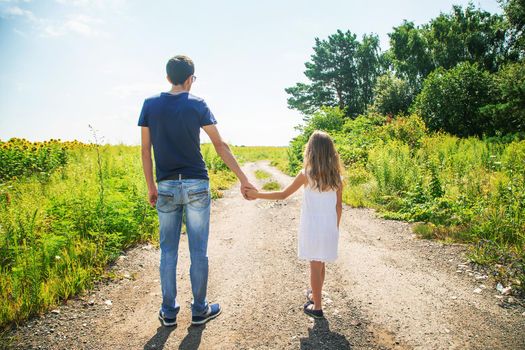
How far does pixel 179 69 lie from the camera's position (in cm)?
322

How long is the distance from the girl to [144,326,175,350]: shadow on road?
5.31 ft

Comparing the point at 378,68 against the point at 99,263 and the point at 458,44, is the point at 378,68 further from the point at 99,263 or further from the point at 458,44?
the point at 99,263

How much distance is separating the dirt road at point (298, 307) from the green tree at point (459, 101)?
2010 centimetres

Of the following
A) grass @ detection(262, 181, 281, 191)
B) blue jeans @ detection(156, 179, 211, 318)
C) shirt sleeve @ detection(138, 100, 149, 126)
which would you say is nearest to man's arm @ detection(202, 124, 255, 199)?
blue jeans @ detection(156, 179, 211, 318)

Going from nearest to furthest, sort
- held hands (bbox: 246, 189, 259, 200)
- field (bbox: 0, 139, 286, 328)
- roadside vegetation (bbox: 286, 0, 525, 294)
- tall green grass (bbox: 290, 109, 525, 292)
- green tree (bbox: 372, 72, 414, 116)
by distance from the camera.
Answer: field (bbox: 0, 139, 286, 328) < held hands (bbox: 246, 189, 259, 200) < tall green grass (bbox: 290, 109, 525, 292) < roadside vegetation (bbox: 286, 0, 525, 294) < green tree (bbox: 372, 72, 414, 116)

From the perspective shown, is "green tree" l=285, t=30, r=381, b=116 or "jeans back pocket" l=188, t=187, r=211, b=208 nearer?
"jeans back pocket" l=188, t=187, r=211, b=208

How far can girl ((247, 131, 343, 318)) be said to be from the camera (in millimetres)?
3457

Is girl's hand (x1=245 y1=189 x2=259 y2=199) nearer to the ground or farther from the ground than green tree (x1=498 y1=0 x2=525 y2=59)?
nearer to the ground

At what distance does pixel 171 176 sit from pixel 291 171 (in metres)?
16.7

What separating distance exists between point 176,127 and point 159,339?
2.14m

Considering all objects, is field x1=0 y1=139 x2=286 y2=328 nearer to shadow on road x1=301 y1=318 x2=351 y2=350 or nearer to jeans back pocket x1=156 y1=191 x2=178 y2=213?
jeans back pocket x1=156 y1=191 x2=178 y2=213

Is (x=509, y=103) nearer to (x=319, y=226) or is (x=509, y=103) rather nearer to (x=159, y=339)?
(x=319, y=226)

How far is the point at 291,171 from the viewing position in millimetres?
19734

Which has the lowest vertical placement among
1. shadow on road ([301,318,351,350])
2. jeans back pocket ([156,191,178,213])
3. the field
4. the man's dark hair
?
shadow on road ([301,318,351,350])
